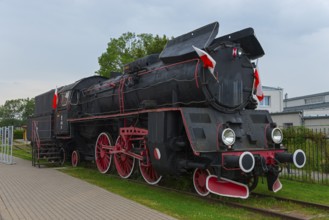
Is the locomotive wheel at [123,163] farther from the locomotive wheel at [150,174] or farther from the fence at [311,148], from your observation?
the fence at [311,148]

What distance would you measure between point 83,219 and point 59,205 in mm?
1440

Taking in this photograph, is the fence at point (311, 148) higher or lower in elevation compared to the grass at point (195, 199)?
higher

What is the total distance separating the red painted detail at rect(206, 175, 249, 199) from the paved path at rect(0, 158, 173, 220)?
1401mm

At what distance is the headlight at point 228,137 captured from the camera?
7547 mm

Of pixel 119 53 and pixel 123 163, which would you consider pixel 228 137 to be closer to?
pixel 123 163

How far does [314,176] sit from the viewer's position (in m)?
11.0

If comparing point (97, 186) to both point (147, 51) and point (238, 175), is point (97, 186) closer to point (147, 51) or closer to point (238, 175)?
point (238, 175)

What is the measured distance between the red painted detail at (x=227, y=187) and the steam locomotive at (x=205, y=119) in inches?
0.8

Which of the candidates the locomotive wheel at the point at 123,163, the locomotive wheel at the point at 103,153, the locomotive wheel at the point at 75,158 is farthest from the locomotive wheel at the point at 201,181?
the locomotive wheel at the point at 75,158

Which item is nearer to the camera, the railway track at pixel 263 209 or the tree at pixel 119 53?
the railway track at pixel 263 209

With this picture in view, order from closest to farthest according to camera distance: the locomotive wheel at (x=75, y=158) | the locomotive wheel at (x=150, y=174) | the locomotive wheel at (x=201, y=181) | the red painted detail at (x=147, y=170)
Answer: the locomotive wheel at (x=201, y=181), the red painted detail at (x=147, y=170), the locomotive wheel at (x=150, y=174), the locomotive wheel at (x=75, y=158)

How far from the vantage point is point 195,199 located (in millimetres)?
8086

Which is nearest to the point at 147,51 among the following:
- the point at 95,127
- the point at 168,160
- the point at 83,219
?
the point at 95,127

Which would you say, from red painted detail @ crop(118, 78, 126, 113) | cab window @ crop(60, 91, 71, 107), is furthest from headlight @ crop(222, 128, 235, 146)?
cab window @ crop(60, 91, 71, 107)
